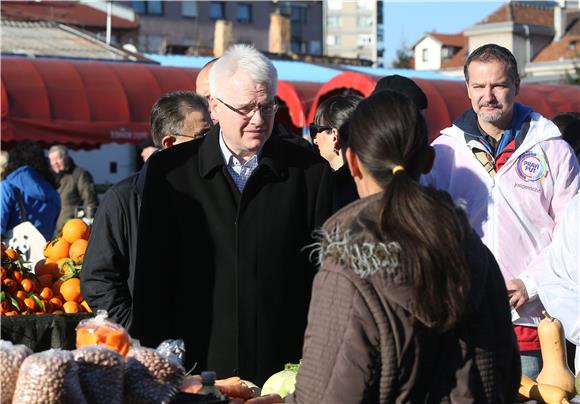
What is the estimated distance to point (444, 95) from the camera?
19.0 metres

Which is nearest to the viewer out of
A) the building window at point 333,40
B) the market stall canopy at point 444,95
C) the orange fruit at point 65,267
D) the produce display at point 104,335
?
the produce display at point 104,335

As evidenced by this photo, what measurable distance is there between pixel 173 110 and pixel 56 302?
1.82 m

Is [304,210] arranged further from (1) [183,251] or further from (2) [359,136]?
(2) [359,136]

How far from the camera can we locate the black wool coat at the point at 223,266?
4000 mm

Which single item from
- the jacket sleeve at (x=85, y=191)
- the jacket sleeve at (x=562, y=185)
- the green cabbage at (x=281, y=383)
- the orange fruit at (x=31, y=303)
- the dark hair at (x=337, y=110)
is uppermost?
the dark hair at (x=337, y=110)

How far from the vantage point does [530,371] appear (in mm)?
4926

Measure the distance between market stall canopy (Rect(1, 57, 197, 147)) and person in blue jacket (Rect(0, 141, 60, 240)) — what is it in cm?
594

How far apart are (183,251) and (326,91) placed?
40.5ft

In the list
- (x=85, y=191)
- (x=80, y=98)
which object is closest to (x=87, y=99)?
(x=80, y=98)

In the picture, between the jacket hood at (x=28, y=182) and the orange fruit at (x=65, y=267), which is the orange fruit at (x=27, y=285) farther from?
the jacket hood at (x=28, y=182)

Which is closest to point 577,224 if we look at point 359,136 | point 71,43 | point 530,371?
point 530,371

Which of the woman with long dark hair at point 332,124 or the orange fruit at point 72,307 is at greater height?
the woman with long dark hair at point 332,124

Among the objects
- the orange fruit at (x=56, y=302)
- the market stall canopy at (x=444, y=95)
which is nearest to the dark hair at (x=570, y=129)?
the orange fruit at (x=56, y=302)

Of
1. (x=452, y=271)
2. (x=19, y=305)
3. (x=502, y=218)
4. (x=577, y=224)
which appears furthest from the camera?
A: (x=19, y=305)
